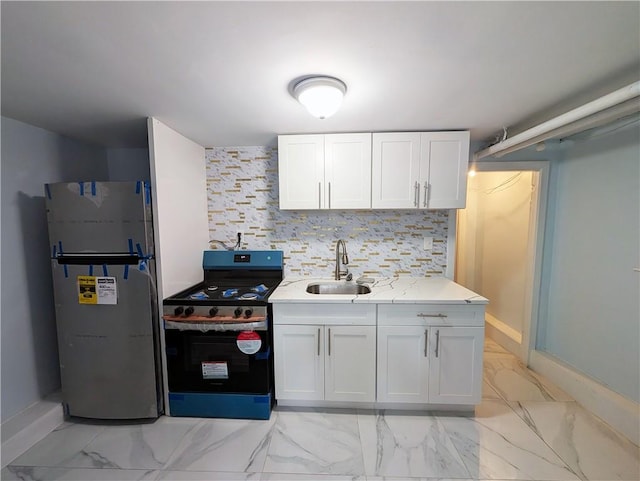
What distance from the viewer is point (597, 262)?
6.29 feet

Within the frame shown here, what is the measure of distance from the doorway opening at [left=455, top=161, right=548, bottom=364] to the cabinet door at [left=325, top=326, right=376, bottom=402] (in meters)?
1.75

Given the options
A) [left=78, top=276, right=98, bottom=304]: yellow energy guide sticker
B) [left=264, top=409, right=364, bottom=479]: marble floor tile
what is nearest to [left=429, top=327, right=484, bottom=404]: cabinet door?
[left=264, top=409, right=364, bottom=479]: marble floor tile

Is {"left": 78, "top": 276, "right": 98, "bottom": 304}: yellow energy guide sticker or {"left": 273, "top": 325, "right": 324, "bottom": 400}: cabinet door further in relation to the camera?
{"left": 273, "top": 325, "right": 324, "bottom": 400}: cabinet door

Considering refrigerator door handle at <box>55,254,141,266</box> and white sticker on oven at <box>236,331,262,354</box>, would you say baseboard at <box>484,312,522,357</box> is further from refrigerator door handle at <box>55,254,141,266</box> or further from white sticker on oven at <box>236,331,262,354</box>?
refrigerator door handle at <box>55,254,141,266</box>

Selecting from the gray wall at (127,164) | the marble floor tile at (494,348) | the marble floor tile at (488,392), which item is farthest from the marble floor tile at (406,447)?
the gray wall at (127,164)

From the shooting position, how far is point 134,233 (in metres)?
1.71

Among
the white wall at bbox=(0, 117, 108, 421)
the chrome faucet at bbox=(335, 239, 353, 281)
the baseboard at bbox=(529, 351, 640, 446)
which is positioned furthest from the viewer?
the chrome faucet at bbox=(335, 239, 353, 281)

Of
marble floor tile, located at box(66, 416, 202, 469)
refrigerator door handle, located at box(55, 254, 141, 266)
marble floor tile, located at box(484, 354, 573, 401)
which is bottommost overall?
marble floor tile, located at box(66, 416, 202, 469)

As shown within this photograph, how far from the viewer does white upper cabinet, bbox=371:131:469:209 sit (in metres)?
2.08

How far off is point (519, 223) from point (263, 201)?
8.90ft

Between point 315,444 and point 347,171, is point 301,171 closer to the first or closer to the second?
point 347,171

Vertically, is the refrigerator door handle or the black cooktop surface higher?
the refrigerator door handle

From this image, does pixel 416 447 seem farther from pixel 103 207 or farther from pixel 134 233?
pixel 103 207

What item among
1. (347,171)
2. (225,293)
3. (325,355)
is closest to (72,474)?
(225,293)
